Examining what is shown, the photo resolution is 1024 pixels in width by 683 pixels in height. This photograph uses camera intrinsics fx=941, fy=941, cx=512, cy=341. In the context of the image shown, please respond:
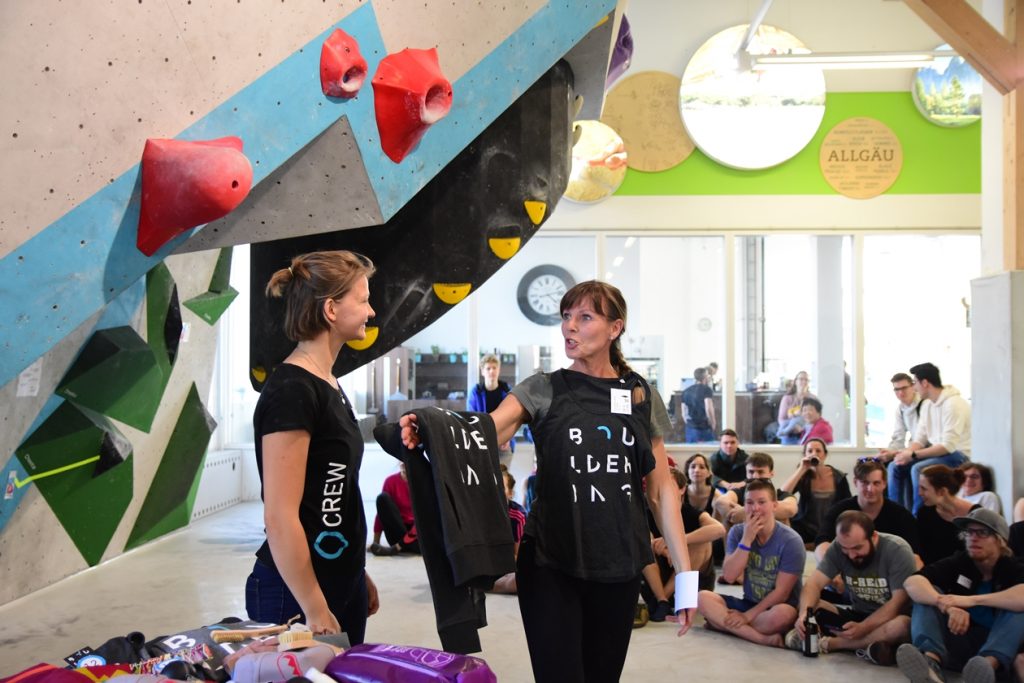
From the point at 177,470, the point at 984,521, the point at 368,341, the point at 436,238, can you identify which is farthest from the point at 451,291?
the point at 177,470

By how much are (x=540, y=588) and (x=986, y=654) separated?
2810 millimetres

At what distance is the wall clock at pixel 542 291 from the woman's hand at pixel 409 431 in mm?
7757

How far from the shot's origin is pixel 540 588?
2.23 metres

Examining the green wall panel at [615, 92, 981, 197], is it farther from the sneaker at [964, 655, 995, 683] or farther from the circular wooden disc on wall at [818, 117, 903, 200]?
the sneaker at [964, 655, 995, 683]


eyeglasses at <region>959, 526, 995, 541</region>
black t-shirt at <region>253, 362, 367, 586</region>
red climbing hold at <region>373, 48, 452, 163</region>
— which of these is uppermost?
red climbing hold at <region>373, 48, 452, 163</region>

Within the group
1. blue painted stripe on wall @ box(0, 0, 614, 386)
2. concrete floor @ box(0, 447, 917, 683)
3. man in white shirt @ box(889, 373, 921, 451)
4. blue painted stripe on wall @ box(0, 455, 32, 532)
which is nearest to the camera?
blue painted stripe on wall @ box(0, 0, 614, 386)

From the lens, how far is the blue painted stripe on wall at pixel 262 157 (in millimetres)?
2049

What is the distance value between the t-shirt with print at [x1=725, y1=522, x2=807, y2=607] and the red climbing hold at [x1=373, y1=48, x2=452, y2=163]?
3104 millimetres

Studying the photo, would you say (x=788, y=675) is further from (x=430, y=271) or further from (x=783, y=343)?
(x=783, y=343)

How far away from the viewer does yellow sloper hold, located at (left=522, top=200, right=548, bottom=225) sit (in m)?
3.89

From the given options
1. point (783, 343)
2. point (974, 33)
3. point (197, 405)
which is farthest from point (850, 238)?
point (197, 405)

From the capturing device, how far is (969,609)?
4.20 metres

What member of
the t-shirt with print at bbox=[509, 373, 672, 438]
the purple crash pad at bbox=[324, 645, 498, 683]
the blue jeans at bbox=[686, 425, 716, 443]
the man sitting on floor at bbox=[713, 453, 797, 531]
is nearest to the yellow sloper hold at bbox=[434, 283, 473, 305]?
the t-shirt with print at bbox=[509, 373, 672, 438]

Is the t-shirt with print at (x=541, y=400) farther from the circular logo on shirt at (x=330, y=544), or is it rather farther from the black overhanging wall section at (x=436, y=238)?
the black overhanging wall section at (x=436, y=238)
